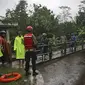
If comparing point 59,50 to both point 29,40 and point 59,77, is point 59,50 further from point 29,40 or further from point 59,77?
point 29,40

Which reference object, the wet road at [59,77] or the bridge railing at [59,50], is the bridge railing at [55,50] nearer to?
the bridge railing at [59,50]


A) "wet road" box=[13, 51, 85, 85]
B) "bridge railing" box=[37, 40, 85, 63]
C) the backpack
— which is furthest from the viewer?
"bridge railing" box=[37, 40, 85, 63]

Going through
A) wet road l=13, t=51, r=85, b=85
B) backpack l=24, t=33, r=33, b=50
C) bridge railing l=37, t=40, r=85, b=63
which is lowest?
wet road l=13, t=51, r=85, b=85

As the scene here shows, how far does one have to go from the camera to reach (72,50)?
17.4m

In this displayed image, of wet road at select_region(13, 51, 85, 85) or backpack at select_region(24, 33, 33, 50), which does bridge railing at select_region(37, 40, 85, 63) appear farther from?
backpack at select_region(24, 33, 33, 50)

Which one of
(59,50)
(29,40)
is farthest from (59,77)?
(59,50)

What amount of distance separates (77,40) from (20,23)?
8757 mm

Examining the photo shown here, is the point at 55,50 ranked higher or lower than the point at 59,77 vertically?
higher

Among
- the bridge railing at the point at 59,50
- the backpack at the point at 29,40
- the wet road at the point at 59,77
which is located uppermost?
the backpack at the point at 29,40

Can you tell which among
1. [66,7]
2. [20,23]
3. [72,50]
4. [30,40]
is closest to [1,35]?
[30,40]

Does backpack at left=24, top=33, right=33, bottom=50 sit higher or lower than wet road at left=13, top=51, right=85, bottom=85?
higher

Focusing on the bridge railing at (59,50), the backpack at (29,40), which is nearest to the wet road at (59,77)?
the backpack at (29,40)

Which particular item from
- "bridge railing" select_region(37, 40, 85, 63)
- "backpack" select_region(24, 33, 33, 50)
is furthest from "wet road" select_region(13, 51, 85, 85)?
"bridge railing" select_region(37, 40, 85, 63)

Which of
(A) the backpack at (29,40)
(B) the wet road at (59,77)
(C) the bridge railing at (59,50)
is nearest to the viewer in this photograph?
(B) the wet road at (59,77)
